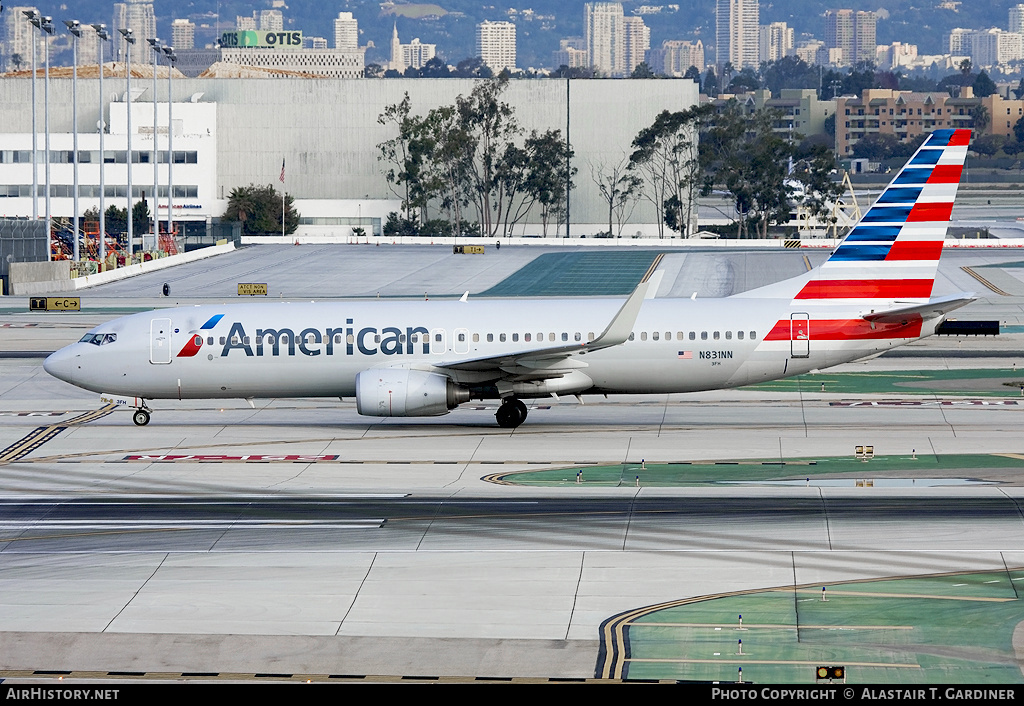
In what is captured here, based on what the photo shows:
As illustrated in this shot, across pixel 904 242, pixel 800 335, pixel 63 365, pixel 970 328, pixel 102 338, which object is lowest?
pixel 63 365

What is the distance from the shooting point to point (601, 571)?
23.7 m

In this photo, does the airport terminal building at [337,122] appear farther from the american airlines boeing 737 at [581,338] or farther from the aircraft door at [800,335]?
the aircraft door at [800,335]

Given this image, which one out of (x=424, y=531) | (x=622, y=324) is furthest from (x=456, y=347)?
(x=424, y=531)

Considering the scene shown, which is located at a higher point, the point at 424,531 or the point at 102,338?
the point at 102,338

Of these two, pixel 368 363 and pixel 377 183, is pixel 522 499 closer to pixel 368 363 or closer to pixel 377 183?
pixel 368 363

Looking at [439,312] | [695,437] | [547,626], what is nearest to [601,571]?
[547,626]

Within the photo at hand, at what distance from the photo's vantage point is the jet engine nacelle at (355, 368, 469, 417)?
37969 mm

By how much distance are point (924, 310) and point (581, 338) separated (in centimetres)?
975

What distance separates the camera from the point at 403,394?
37.9m

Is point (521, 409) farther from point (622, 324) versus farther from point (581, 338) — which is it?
point (622, 324)

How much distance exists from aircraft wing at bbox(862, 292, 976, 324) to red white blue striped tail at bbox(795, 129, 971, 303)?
26.3 inches

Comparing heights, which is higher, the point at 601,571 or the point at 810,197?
the point at 810,197
